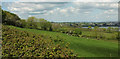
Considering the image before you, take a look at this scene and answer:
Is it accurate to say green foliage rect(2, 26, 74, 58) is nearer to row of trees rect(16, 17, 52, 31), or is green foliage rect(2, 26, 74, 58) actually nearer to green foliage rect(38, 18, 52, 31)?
green foliage rect(38, 18, 52, 31)

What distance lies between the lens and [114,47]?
7.41 meters

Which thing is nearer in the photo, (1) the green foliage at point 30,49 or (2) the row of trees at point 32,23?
(1) the green foliage at point 30,49

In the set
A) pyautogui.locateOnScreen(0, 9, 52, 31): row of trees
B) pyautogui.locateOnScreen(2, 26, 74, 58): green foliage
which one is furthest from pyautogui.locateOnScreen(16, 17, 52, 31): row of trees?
pyautogui.locateOnScreen(2, 26, 74, 58): green foliage

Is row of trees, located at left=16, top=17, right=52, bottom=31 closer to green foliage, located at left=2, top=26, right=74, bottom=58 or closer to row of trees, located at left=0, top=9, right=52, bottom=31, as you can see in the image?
row of trees, located at left=0, top=9, right=52, bottom=31

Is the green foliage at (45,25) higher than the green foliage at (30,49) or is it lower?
higher

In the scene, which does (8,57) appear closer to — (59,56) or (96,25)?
(59,56)

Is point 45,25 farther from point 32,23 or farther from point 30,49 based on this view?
point 30,49

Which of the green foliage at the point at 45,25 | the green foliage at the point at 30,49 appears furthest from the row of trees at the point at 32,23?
the green foliage at the point at 30,49

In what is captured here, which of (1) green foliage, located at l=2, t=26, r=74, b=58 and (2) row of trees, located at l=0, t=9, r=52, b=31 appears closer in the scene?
(1) green foliage, located at l=2, t=26, r=74, b=58

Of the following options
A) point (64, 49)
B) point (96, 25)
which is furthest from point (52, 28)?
point (64, 49)

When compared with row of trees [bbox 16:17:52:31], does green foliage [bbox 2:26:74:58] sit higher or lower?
lower

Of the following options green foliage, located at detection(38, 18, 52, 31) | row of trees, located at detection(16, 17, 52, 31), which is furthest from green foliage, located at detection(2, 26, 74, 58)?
row of trees, located at detection(16, 17, 52, 31)

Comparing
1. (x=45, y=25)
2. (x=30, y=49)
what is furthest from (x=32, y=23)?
(x=30, y=49)

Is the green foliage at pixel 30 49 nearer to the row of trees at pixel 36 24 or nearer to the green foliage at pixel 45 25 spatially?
the green foliage at pixel 45 25
